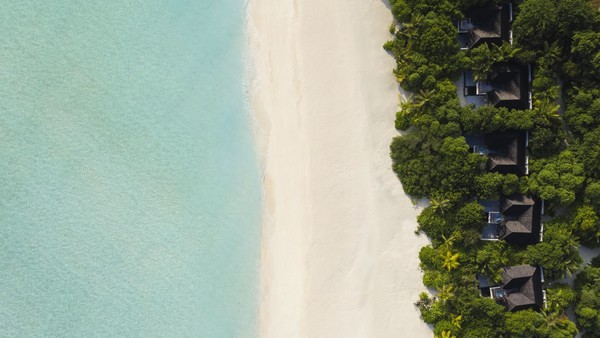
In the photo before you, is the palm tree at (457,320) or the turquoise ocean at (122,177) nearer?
the palm tree at (457,320)

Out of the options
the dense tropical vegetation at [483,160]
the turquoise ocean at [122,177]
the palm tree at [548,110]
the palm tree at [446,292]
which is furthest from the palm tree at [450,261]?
the turquoise ocean at [122,177]

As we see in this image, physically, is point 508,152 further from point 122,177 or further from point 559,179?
point 122,177

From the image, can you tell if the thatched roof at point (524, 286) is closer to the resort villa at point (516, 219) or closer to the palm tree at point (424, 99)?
the resort villa at point (516, 219)

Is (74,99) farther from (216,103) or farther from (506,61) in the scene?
(506,61)

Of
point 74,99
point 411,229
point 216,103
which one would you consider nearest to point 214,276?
point 216,103

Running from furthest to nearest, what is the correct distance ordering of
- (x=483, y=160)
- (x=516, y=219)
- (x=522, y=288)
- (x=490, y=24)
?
(x=516, y=219)
(x=522, y=288)
(x=490, y=24)
(x=483, y=160)

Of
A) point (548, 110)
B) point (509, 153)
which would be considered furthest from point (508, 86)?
point (509, 153)
